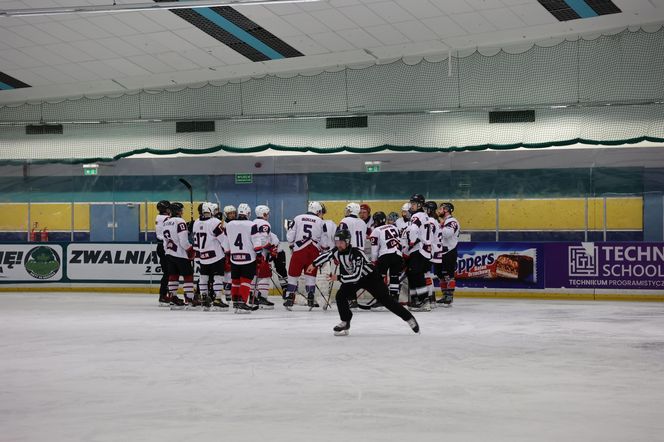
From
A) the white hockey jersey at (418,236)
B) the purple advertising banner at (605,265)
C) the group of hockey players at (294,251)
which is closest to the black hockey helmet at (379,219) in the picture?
the group of hockey players at (294,251)

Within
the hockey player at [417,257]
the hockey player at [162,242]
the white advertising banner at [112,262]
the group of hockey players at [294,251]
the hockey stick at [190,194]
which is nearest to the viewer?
the group of hockey players at [294,251]

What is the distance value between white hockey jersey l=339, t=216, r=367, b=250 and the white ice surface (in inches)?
67.5

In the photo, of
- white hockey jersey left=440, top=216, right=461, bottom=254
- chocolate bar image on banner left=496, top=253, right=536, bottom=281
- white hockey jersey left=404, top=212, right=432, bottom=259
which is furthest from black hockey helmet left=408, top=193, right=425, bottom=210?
chocolate bar image on banner left=496, top=253, right=536, bottom=281

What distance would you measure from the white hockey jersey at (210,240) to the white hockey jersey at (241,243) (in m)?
0.54

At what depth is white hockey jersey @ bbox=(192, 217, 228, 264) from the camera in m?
13.3

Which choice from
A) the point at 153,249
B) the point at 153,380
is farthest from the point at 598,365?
the point at 153,249

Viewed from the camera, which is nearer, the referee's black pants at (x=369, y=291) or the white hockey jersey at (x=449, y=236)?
the referee's black pants at (x=369, y=291)

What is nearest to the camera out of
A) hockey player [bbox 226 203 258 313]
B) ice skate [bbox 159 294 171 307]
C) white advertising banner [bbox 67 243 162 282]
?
hockey player [bbox 226 203 258 313]

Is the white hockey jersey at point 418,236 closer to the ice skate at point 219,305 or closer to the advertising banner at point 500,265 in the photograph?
the ice skate at point 219,305

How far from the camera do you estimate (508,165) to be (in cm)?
1599

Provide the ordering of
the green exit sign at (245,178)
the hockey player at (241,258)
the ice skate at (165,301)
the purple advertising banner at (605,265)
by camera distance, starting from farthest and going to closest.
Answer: the green exit sign at (245,178)
the purple advertising banner at (605,265)
the ice skate at (165,301)
the hockey player at (241,258)

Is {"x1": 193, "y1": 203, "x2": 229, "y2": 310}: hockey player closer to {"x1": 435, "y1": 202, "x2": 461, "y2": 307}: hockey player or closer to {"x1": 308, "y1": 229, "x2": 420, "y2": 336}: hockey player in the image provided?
{"x1": 435, "y1": 202, "x2": 461, "y2": 307}: hockey player

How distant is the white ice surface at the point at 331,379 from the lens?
501 centimetres

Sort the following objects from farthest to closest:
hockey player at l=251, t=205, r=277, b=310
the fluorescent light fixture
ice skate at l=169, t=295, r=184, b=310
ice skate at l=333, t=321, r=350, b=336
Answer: the fluorescent light fixture, ice skate at l=169, t=295, r=184, b=310, hockey player at l=251, t=205, r=277, b=310, ice skate at l=333, t=321, r=350, b=336
